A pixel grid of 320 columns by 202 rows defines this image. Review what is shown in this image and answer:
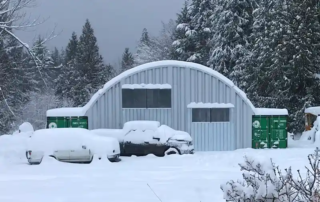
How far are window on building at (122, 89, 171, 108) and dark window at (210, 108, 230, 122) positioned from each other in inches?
96.7

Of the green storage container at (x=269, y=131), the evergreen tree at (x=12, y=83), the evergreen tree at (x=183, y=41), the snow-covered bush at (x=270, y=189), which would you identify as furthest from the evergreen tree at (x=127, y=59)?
the snow-covered bush at (x=270, y=189)

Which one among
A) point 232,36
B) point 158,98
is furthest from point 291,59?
point 158,98

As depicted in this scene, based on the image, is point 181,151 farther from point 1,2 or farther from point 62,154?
point 1,2

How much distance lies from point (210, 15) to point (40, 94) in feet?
78.7

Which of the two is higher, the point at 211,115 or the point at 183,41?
the point at 183,41

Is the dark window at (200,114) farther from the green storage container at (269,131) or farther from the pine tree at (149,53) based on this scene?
the pine tree at (149,53)

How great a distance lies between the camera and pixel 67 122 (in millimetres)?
19672

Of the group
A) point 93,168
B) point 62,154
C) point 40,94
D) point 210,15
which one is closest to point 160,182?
point 93,168

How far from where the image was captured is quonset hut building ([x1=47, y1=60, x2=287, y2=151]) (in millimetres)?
19828

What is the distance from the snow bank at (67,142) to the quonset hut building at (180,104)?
501 cm

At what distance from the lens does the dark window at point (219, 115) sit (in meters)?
20.1

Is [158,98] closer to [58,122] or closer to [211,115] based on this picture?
[211,115]

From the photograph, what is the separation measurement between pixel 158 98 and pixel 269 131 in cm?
606

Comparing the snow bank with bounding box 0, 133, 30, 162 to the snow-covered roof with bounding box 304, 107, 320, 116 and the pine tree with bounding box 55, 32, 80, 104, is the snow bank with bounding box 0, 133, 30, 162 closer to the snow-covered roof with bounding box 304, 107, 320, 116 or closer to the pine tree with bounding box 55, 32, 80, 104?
the snow-covered roof with bounding box 304, 107, 320, 116
